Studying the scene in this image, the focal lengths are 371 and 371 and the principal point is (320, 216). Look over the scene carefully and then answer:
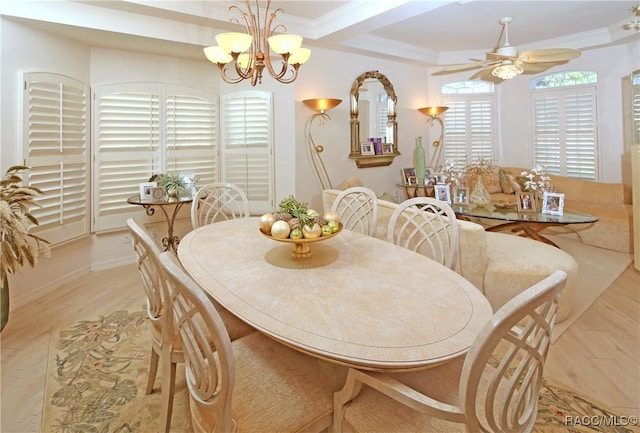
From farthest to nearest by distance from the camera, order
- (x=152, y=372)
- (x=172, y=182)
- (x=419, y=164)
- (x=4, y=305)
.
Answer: (x=419, y=164), (x=172, y=182), (x=4, y=305), (x=152, y=372)

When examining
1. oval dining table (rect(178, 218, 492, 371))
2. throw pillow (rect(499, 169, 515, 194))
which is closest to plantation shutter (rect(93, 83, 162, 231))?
oval dining table (rect(178, 218, 492, 371))

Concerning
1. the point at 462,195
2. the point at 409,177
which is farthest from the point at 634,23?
the point at 409,177

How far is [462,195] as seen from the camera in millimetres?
4562

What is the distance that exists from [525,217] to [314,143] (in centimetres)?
255

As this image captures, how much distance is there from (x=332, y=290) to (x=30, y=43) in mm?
3533

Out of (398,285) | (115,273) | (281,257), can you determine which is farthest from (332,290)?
(115,273)

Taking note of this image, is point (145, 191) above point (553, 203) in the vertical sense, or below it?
above

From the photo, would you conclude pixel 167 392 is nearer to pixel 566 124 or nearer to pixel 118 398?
pixel 118 398

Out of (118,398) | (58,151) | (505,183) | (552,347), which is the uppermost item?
(58,151)

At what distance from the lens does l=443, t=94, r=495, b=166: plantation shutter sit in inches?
239

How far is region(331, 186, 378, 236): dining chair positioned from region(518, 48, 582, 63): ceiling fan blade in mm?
1946

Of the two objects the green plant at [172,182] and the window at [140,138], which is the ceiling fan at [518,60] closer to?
the window at [140,138]

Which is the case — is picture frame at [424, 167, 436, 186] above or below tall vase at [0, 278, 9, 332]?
above

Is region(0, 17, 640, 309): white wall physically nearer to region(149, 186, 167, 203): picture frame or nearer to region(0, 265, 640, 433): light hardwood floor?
region(0, 265, 640, 433): light hardwood floor
